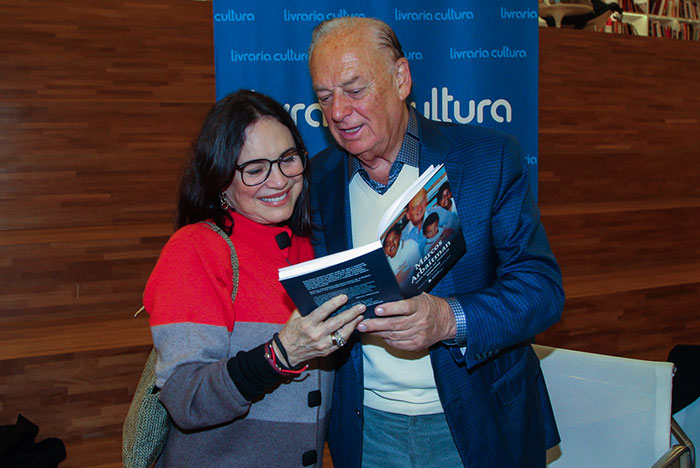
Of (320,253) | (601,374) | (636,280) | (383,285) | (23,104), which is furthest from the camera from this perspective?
(636,280)

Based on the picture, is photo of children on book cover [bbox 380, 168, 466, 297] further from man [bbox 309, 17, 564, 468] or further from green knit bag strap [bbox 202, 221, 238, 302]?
green knit bag strap [bbox 202, 221, 238, 302]

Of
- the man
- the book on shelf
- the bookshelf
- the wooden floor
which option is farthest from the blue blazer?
the bookshelf

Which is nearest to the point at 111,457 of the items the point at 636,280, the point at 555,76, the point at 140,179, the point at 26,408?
the point at 26,408

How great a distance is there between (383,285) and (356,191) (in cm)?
58

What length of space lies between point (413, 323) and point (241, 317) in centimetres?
37

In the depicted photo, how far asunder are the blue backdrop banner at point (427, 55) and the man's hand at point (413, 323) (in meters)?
1.29

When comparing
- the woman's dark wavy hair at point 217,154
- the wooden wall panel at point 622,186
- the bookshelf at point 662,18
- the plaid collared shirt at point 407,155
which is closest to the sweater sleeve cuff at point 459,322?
the plaid collared shirt at point 407,155

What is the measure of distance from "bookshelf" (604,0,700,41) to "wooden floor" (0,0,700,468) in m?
2.90

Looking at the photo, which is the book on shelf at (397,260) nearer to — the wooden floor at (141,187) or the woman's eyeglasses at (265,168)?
the woman's eyeglasses at (265,168)

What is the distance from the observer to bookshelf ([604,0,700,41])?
26.4ft

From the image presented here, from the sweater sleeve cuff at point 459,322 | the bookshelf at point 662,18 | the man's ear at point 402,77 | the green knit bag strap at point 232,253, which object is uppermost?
the bookshelf at point 662,18

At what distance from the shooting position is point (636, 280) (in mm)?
4301

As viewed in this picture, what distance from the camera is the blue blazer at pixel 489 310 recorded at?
137cm

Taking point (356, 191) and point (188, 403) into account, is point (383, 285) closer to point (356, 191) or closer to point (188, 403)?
point (188, 403)
